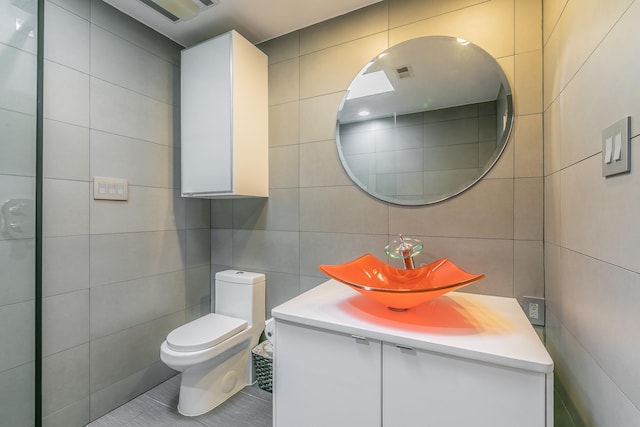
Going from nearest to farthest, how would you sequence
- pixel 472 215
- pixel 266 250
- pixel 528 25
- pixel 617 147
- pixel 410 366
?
pixel 617 147 < pixel 410 366 < pixel 528 25 < pixel 472 215 < pixel 266 250

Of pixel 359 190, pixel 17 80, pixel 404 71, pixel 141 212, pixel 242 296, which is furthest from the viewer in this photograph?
pixel 242 296

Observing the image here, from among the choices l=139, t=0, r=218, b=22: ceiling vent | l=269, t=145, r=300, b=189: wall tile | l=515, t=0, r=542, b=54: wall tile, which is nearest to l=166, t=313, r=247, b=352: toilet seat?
l=269, t=145, r=300, b=189: wall tile

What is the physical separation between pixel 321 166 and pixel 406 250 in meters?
0.77

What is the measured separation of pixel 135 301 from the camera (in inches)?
70.9

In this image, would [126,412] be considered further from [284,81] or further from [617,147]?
[617,147]

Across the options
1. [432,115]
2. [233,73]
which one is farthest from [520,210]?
[233,73]

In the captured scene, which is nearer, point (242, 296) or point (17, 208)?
point (17, 208)

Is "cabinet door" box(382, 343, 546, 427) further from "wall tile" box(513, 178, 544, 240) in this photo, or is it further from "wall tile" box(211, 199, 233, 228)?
"wall tile" box(211, 199, 233, 228)

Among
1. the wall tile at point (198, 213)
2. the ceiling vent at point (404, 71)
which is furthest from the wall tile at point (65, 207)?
the ceiling vent at point (404, 71)

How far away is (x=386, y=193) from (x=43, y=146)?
178cm

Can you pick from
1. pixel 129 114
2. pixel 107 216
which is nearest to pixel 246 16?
pixel 129 114

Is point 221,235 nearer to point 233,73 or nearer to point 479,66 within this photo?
point 233,73

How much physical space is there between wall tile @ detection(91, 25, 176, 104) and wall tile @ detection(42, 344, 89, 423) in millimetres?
1536

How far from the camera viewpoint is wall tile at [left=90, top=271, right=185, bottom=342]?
1.62m
